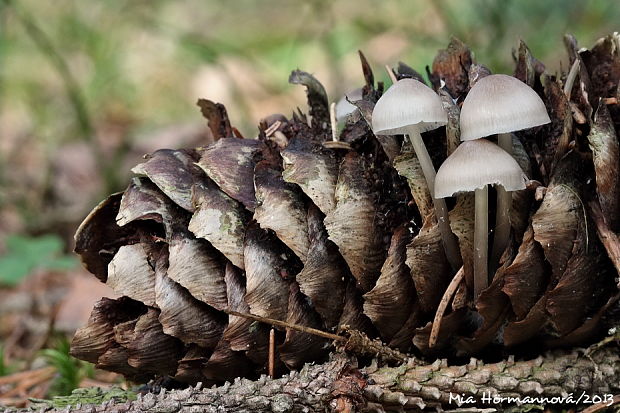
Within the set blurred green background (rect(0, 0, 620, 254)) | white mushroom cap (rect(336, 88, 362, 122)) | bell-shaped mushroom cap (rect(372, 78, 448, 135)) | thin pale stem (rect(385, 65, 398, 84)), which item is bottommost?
bell-shaped mushroom cap (rect(372, 78, 448, 135))

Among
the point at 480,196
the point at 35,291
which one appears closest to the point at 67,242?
the point at 35,291

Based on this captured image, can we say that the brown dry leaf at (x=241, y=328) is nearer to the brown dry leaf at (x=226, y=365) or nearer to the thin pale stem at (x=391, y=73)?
the brown dry leaf at (x=226, y=365)

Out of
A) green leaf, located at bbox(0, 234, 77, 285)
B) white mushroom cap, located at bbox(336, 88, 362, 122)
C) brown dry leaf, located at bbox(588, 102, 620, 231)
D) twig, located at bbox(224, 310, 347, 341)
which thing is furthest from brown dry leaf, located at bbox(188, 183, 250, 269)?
green leaf, located at bbox(0, 234, 77, 285)

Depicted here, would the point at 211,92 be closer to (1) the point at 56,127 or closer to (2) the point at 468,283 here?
(1) the point at 56,127

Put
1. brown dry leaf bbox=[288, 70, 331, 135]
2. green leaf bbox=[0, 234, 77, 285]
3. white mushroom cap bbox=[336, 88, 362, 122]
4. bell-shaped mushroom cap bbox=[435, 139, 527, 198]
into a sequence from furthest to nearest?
green leaf bbox=[0, 234, 77, 285], white mushroom cap bbox=[336, 88, 362, 122], brown dry leaf bbox=[288, 70, 331, 135], bell-shaped mushroom cap bbox=[435, 139, 527, 198]

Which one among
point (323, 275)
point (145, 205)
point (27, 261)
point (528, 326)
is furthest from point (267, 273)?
point (27, 261)

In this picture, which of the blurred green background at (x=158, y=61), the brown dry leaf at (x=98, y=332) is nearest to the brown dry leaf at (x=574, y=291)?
the brown dry leaf at (x=98, y=332)

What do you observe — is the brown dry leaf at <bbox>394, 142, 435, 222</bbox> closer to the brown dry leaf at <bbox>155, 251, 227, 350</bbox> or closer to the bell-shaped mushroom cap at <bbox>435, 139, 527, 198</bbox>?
the bell-shaped mushroom cap at <bbox>435, 139, 527, 198</bbox>
